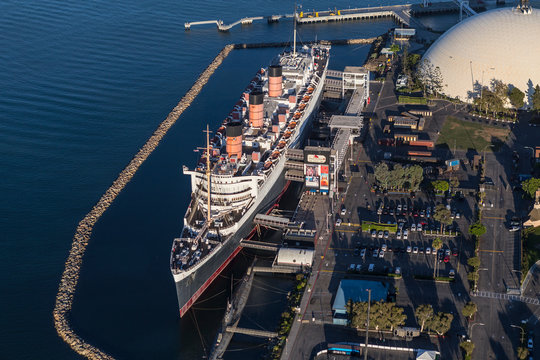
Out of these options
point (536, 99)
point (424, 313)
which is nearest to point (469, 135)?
point (536, 99)

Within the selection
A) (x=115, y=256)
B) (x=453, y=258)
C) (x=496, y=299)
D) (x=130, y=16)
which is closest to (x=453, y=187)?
(x=453, y=258)

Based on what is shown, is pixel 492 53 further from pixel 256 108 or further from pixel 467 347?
pixel 467 347

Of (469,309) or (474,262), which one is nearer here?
(469,309)

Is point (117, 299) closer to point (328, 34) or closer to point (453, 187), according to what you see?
point (453, 187)

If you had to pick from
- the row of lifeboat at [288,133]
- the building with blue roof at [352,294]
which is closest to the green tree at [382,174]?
the row of lifeboat at [288,133]

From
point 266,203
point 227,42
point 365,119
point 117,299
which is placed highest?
point 227,42

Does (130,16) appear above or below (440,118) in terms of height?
above

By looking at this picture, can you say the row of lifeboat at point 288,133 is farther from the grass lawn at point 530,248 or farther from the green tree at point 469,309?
the grass lawn at point 530,248
